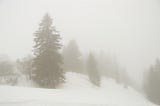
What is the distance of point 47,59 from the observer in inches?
874

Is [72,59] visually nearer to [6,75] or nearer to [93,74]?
[93,74]

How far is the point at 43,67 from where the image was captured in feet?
71.7

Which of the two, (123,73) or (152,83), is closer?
(152,83)

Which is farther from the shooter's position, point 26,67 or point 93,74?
point 93,74

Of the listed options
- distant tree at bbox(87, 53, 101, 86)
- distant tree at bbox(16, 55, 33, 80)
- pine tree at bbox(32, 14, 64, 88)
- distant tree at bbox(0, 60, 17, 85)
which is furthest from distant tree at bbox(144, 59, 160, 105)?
distant tree at bbox(0, 60, 17, 85)

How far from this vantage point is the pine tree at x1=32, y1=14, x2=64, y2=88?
21.8m

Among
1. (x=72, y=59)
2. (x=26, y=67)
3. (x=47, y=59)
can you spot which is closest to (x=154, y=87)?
(x=72, y=59)

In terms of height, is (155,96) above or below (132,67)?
below

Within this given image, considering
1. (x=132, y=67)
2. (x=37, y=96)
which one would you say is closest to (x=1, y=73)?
(x=37, y=96)

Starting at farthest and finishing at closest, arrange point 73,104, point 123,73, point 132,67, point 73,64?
point 132,67, point 123,73, point 73,64, point 73,104

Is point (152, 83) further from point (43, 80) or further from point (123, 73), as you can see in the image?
point (123, 73)

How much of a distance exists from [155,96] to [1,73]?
27660mm

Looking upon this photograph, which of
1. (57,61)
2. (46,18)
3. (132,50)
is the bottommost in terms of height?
(57,61)

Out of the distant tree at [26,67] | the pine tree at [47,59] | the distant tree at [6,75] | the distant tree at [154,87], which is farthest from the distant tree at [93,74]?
the distant tree at [6,75]
